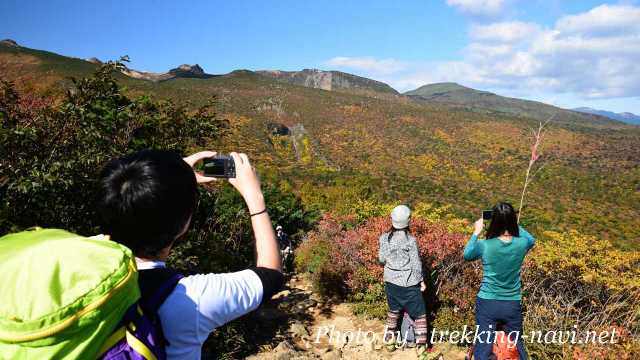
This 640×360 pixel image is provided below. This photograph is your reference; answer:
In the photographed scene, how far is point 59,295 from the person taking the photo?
88cm

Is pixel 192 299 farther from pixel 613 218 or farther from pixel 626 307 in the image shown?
pixel 613 218

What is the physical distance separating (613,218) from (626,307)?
24.1 m

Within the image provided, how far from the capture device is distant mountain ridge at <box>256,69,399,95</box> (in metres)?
121

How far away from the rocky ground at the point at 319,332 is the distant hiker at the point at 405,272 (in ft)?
1.14

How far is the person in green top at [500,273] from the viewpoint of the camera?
3283mm

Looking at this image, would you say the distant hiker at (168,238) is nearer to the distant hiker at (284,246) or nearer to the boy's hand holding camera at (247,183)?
the boy's hand holding camera at (247,183)

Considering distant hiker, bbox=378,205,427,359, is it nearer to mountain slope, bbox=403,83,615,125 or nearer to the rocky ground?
the rocky ground

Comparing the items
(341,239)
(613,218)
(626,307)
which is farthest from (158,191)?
(613,218)

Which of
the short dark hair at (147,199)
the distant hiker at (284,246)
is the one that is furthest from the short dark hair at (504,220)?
the distant hiker at (284,246)

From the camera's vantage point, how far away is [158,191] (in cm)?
116

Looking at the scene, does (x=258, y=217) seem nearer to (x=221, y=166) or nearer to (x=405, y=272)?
(x=221, y=166)

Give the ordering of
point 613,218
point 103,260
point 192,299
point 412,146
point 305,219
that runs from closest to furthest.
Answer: point 103,260 < point 192,299 < point 305,219 < point 613,218 < point 412,146

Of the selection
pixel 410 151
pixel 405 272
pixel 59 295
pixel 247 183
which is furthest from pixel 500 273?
pixel 410 151

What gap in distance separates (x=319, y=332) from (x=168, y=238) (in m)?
4.25
